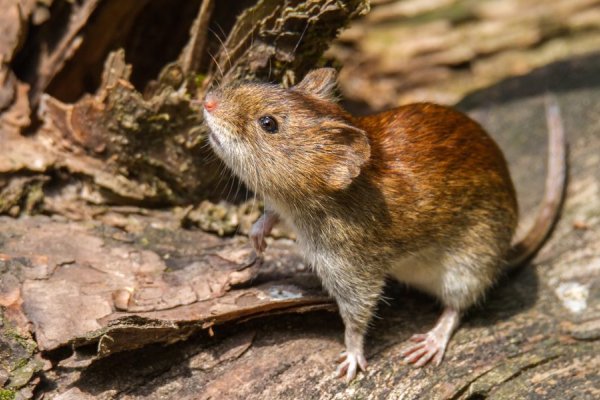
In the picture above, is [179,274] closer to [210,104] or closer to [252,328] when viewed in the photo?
[252,328]

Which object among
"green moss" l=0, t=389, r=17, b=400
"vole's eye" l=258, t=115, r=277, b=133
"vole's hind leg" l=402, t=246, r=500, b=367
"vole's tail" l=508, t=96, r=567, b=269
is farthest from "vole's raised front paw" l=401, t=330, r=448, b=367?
"green moss" l=0, t=389, r=17, b=400

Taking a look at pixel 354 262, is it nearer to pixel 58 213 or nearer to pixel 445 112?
pixel 445 112

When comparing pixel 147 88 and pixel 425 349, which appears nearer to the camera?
pixel 425 349

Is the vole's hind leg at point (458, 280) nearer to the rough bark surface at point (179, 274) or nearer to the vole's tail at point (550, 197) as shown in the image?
the rough bark surface at point (179, 274)

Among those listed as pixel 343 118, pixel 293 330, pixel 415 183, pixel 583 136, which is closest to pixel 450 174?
pixel 415 183

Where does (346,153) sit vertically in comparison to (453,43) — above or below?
below

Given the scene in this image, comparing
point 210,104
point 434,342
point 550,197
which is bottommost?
point 434,342

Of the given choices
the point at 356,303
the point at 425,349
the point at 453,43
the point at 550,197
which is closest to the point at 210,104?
the point at 356,303

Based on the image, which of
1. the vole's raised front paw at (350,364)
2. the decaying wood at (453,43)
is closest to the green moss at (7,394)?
the vole's raised front paw at (350,364)
